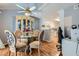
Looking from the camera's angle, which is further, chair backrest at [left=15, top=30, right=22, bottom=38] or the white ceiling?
chair backrest at [left=15, top=30, right=22, bottom=38]

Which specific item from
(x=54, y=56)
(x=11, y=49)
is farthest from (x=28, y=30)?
(x=54, y=56)

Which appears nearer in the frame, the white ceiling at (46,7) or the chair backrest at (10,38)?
the white ceiling at (46,7)

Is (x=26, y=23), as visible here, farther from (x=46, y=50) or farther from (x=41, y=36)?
(x=46, y=50)

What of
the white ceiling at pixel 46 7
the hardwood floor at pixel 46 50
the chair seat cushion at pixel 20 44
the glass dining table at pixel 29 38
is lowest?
the hardwood floor at pixel 46 50

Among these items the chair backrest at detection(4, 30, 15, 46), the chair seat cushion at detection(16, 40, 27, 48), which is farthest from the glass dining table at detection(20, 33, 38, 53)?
the chair backrest at detection(4, 30, 15, 46)

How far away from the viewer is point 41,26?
2174mm

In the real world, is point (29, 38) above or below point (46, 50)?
above

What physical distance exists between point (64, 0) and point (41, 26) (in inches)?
23.0

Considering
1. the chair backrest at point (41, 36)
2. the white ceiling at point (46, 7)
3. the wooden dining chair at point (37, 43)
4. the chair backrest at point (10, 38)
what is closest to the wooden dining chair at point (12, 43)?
the chair backrest at point (10, 38)

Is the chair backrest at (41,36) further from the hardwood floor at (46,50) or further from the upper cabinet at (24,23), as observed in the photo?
the upper cabinet at (24,23)

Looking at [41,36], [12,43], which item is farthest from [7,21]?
[41,36]

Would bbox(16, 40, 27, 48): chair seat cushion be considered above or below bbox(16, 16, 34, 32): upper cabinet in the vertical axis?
below

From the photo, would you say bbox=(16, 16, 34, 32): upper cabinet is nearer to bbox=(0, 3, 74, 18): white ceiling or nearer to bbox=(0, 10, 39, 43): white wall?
bbox=(0, 10, 39, 43): white wall

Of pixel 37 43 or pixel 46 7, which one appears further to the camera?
pixel 37 43
